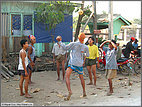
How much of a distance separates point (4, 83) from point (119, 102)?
15.9 ft

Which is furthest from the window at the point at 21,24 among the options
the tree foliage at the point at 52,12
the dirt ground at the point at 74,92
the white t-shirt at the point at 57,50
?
the white t-shirt at the point at 57,50

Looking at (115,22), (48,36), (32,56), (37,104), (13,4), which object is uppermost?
(13,4)

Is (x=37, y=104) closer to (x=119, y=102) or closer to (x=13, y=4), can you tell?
(x=119, y=102)

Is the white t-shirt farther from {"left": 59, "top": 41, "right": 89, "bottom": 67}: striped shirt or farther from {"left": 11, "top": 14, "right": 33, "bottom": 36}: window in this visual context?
{"left": 11, "top": 14, "right": 33, "bottom": 36}: window

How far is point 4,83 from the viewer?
8266 millimetres

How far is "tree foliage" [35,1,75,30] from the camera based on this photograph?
11.6 meters

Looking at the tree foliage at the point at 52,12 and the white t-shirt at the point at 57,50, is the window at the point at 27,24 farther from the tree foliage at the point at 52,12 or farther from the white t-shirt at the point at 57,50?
the white t-shirt at the point at 57,50

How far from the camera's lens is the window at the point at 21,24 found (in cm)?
1241

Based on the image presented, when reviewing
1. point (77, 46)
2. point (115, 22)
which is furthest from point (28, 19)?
point (77, 46)

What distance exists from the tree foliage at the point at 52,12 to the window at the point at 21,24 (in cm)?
61

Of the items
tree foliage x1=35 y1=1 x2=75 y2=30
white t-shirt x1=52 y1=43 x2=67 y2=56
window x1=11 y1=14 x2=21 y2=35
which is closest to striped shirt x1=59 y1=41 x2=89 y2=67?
white t-shirt x1=52 y1=43 x2=67 y2=56

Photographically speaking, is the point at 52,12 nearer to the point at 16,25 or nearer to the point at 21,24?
the point at 21,24

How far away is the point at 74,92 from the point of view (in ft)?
23.4

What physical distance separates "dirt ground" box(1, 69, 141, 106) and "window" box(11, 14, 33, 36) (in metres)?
3.37
